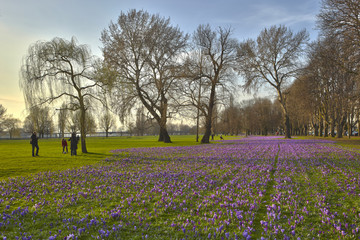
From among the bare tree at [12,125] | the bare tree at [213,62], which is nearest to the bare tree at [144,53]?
the bare tree at [213,62]

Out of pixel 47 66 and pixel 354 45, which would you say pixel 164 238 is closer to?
pixel 47 66

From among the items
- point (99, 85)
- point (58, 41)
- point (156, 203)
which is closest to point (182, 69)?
point (99, 85)

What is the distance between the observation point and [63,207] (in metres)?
6.46

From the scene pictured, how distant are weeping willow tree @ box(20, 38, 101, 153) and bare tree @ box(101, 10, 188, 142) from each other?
1063cm

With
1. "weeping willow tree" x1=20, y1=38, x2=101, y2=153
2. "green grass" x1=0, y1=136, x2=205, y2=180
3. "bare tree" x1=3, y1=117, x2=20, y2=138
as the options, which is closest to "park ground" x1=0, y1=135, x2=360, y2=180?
"green grass" x1=0, y1=136, x2=205, y2=180

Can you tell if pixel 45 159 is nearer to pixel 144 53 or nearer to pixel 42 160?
pixel 42 160

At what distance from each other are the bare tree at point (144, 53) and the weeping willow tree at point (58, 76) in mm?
10631

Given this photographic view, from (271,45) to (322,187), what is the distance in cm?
4447

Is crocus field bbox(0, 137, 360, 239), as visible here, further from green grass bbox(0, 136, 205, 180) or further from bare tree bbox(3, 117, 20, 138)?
bare tree bbox(3, 117, 20, 138)

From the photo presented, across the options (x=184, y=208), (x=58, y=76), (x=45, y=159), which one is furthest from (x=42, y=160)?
(x=184, y=208)

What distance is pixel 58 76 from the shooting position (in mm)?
19703

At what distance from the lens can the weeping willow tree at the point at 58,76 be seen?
1848 cm

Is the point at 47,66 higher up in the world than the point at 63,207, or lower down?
higher up

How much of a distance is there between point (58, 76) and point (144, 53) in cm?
1760
